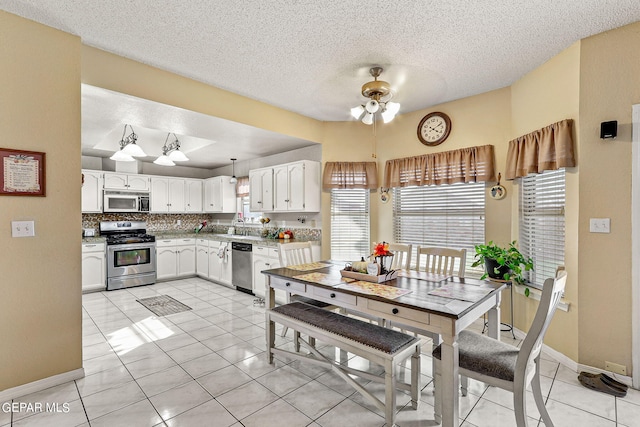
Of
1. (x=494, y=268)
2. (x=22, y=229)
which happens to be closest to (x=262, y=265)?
(x=22, y=229)

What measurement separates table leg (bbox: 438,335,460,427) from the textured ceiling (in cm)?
218

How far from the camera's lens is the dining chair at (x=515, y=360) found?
157cm

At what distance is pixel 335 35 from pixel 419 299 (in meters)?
2.08

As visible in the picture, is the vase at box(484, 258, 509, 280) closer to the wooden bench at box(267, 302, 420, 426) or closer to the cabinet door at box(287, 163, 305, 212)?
the wooden bench at box(267, 302, 420, 426)

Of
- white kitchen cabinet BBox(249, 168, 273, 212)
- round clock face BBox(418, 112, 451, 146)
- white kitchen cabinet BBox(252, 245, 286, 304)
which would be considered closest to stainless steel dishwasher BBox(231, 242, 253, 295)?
white kitchen cabinet BBox(252, 245, 286, 304)

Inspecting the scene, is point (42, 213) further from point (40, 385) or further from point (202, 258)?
point (202, 258)

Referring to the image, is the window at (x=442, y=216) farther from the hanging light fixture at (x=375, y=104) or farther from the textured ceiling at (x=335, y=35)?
the hanging light fixture at (x=375, y=104)

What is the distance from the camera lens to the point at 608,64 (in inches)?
95.4

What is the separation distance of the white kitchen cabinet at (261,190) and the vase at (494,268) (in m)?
3.25

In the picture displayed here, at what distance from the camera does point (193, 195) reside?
670 cm

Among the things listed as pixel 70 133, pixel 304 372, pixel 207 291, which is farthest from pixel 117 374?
pixel 207 291

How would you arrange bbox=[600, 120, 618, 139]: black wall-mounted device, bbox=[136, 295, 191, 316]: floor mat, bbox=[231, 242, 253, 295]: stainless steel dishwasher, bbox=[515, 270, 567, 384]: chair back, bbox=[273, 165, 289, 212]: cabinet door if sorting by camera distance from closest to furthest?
bbox=[515, 270, 567, 384]: chair back
bbox=[600, 120, 618, 139]: black wall-mounted device
bbox=[136, 295, 191, 316]: floor mat
bbox=[273, 165, 289, 212]: cabinet door
bbox=[231, 242, 253, 295]: stainless steel dishwasher

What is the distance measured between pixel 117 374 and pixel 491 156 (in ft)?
14.0

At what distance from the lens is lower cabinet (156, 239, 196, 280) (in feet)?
19.1
